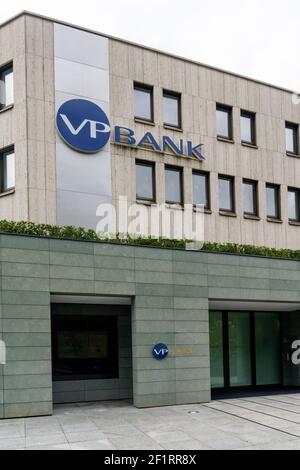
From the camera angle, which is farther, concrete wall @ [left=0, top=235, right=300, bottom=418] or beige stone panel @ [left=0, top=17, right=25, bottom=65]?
beige stone panel @ [left=0, top=17, right=25, bottom=65]

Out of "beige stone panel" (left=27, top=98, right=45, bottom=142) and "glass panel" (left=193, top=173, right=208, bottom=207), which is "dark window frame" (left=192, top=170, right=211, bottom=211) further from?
"beige stone panel" (left=27, top=98, right=45, bottom=142)

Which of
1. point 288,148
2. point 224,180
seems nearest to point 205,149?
point 224,180

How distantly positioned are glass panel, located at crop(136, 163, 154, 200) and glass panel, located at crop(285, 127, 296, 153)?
26.0 feet

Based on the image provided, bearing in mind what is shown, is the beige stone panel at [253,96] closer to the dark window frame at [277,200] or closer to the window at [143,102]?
the dark window frame at [277,200]

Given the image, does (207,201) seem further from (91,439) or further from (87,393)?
(91,439)

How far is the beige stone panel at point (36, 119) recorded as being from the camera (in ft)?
65.0

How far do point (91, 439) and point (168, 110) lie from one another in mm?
13819

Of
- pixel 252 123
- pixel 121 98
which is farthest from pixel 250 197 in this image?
pixel 121 98

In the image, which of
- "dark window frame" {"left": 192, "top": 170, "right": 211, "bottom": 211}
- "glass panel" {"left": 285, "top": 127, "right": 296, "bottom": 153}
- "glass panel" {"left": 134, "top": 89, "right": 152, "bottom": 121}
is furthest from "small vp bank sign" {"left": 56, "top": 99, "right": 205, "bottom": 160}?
"glass panel" {"left": 285, "top": 127, "right": 296, "bottom": 153}

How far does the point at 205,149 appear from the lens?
78.7 feet

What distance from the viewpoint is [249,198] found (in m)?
25.5

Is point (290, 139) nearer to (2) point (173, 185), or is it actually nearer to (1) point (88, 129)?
(2) point (173, 185)

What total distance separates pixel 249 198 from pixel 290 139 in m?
4.09

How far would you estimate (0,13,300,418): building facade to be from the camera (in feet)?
60.2
